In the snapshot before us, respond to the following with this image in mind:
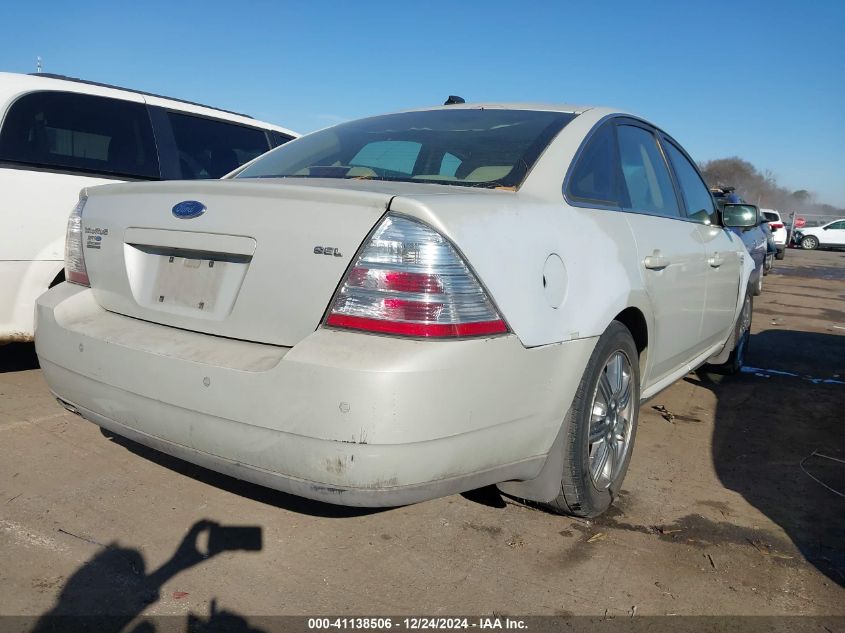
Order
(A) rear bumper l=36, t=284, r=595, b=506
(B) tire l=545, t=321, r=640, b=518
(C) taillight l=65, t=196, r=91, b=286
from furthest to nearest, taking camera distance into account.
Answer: (C) taillight l=65, t=196, r=91, b=286, (B) tire l=545, t=321, r=640, b=518, (A) rear bumper l=36, t=284, r=595, b=506

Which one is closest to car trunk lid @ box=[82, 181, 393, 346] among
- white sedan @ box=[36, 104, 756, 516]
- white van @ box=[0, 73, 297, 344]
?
white sedan @ box=[36, 104, 756, 516]

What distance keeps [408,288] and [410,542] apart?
1109mm

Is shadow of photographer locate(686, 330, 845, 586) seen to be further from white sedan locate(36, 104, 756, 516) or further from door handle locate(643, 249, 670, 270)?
door handle locate(643, 249, 670, 270)

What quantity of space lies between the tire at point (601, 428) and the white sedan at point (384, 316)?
0.01 m

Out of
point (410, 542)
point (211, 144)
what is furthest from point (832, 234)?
point (410, 542)

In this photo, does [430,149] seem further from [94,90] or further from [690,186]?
[94,90]

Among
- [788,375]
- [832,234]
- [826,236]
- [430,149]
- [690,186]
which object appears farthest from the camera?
[826,236]

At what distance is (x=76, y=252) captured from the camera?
2.72 m

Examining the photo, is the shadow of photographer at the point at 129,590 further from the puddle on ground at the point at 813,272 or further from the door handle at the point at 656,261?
the puddle on ground at the point at 813,272

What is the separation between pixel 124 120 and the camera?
4824mm

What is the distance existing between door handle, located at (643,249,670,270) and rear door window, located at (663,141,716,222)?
3.03 ft

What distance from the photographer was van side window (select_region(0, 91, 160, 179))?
4.13m

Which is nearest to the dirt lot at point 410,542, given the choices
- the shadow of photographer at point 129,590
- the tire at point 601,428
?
the shadow of photographer at point 129,590

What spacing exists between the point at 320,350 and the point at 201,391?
0.42 metres
